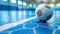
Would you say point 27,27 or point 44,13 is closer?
point 27,27

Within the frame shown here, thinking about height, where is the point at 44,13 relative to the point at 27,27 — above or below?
above

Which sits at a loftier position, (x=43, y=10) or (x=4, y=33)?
(x=43, y=10)

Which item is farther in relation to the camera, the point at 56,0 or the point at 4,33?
the point at 56,0

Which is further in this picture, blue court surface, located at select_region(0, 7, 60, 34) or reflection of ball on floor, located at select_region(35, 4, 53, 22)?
reflection of ball on floor, located at select_region(35, 4, 53, 22)

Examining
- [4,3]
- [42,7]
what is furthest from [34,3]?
[42,7]

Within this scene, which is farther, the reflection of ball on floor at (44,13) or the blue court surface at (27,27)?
the reflection of ball on floor at (44,13)

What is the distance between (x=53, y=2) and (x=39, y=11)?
11.6 meters

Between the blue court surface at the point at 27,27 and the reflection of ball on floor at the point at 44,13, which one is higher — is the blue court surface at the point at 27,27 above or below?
below

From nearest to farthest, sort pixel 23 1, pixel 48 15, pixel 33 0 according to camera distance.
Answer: pixel 48 15, pixel 23 1, pixel 33 0

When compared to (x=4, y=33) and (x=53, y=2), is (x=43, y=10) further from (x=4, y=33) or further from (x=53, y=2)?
(x=53, y=2)

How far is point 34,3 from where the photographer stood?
13.6m

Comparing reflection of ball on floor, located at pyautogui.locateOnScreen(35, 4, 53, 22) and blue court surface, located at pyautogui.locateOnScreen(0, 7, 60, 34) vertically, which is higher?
reflection of ball on floor, located at pyautogui.locateOnScreen(35, 4, 53, 22)

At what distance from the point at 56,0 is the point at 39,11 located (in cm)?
1185

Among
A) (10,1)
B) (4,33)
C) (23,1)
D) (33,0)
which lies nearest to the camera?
(4,33)
